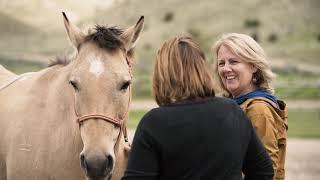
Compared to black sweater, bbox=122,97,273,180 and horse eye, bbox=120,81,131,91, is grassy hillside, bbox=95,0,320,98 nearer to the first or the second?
horse eye, bbox=120,81,131,91

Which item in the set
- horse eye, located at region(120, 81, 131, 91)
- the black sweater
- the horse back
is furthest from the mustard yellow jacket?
the horse back

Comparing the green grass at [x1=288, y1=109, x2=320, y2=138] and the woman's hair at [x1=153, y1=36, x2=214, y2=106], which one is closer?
the woman's hair at [x1=153, y1=36, x2=214, y2=106]

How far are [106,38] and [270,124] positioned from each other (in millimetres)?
1653

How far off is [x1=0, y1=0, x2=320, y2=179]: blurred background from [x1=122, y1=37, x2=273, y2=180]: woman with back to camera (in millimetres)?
8245

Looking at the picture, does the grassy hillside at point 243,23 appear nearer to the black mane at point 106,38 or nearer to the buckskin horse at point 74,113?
the buckskin horse at point 74,113

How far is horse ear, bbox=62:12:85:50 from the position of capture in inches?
176

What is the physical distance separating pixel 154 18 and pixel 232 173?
332 ft

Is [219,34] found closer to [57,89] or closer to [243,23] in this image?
[243,23]

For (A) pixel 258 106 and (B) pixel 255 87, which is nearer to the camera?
(A) pixel 258 106

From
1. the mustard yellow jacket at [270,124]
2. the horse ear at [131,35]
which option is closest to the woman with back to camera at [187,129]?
the mustard yellow jacket at [270,124]

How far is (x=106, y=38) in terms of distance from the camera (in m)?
4.33

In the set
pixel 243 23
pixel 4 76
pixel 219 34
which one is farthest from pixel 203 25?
pixel 4 76

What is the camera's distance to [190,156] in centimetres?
285

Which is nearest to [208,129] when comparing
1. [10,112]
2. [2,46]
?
[10,112]
